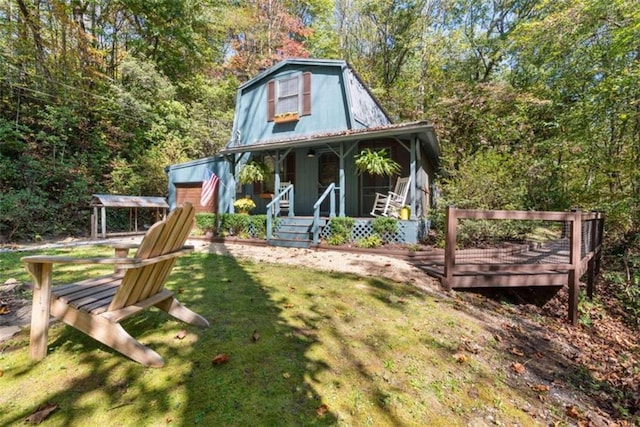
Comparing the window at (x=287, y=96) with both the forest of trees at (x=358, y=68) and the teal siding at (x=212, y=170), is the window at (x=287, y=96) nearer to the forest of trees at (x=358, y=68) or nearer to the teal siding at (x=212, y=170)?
the teal siding at (x=212, y=170)

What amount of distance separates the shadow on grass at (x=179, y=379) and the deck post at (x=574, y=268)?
466cm

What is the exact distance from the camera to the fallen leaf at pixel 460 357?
2.76 metres

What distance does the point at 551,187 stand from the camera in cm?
909

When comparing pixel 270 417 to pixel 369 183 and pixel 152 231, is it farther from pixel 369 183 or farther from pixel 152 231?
pixel 369 183

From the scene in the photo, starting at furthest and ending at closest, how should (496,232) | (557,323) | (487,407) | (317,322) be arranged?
(496,232) < (557,323) < (317,322) < (487,407)

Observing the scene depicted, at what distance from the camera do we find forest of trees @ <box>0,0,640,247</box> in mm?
8383

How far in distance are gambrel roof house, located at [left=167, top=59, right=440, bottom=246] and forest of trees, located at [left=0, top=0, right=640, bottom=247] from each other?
2303 mm

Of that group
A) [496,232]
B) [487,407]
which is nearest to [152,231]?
[487,407]

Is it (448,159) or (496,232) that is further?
(448,159)

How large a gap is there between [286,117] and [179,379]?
10.2m

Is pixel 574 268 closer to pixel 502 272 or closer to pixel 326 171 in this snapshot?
pixel 502 272

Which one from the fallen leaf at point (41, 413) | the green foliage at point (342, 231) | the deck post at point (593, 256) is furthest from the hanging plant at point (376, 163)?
the fallen leaf at point (41, 413)

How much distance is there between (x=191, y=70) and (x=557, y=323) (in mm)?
20044

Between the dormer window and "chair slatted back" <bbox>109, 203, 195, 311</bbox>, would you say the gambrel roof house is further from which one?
"chair slatted back" <bbox>109, 203, 195, 311</bbox>
